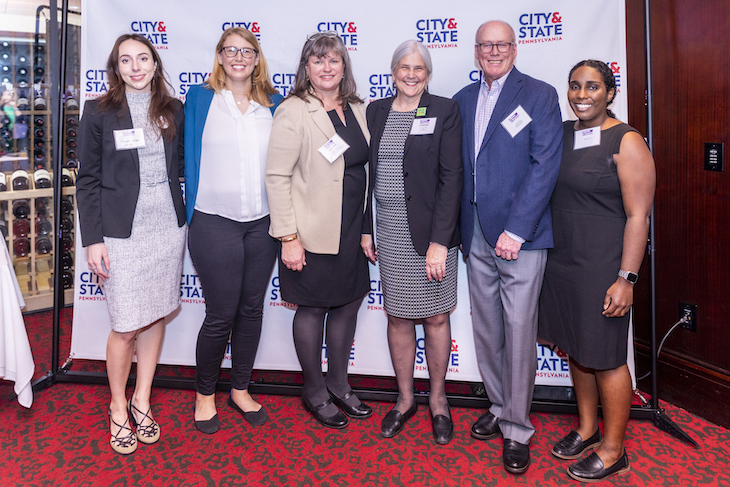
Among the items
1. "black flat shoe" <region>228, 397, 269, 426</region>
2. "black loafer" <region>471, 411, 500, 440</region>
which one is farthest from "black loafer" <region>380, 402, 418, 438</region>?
"black flat shoe" <region>228, 397, 269, 426</region>

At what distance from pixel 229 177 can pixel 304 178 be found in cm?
32

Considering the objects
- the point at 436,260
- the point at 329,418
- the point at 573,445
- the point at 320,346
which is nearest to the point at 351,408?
the point at 329,418

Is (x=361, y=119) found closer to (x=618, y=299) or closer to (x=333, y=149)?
(x=333, y=149)

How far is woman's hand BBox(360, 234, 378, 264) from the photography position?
236cm

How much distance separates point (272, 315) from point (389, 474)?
3.94 ft

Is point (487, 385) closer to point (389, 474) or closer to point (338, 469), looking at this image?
point (389, 474)

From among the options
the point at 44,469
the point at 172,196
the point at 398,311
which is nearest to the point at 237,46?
the point at 172,196

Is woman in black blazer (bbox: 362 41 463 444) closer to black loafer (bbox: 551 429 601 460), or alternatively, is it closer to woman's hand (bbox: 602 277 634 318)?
black loafer (bbox: 551 429 601 460)

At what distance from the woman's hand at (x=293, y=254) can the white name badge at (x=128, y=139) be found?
0.73 metres

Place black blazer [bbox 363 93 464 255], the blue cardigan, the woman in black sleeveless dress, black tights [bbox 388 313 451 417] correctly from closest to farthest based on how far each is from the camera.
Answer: the woman in black sleeveless dress, black blazer [bbox 363 93 464 255], the blue cardigan, black tights [bbox 388 313 451 417]

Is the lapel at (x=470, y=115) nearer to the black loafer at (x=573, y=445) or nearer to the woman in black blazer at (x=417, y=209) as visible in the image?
the woman in black blazer at (x=417, y=209)

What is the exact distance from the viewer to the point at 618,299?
183cm

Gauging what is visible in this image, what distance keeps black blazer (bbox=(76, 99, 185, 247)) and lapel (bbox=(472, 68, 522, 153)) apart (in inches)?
58.2

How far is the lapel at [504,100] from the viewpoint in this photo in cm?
196
